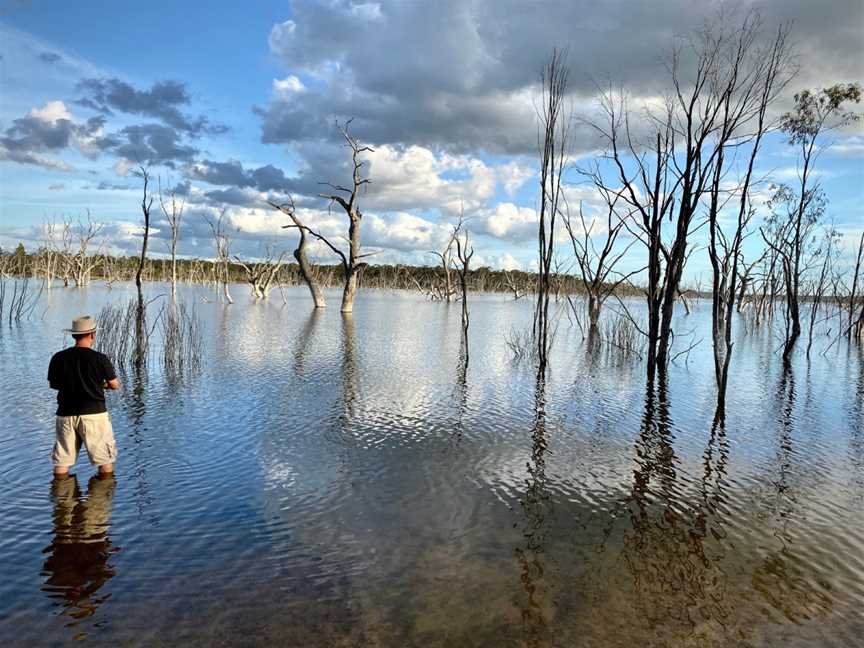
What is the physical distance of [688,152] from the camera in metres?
11.9

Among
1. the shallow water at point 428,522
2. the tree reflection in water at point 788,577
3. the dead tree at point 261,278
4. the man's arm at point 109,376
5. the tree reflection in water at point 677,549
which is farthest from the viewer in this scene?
the dead tree at point 261,278

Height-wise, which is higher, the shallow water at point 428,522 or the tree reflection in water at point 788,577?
the shallow water at point 428,522

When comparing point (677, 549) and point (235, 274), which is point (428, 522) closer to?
point (677, 549)

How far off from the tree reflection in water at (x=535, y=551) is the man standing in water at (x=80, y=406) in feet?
15.3

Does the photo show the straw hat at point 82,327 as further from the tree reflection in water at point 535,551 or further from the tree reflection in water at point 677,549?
the tree reflection in water at point 677,549

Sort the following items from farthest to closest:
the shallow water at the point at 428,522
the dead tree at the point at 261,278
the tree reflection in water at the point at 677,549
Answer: the dead tree at the point at 261,278 < the tree reflection in water at the point at 677,549 < the shallow water at the point at 428,522

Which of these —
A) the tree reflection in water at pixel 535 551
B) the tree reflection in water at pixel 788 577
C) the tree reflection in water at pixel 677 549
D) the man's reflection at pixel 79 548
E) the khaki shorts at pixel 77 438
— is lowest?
the tree reflection in water at pixel 788 577

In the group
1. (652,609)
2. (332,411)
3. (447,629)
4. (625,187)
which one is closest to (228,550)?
(447,629)

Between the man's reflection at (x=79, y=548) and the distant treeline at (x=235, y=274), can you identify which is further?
the distant treeline at (x=235, y=274)

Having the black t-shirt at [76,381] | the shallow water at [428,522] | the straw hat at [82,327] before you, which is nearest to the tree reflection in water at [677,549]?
the shallow water at [428,522]

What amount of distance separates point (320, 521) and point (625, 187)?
528 inches

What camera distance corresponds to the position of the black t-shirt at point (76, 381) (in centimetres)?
604

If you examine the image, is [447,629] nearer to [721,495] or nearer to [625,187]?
[721,495]

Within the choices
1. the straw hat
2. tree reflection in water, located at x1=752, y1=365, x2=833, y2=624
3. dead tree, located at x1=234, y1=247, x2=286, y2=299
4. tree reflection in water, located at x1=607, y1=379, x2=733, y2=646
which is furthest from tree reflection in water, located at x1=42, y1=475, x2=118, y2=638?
dead tree, located at x1=234, y1=247, x2=286, y2=299
